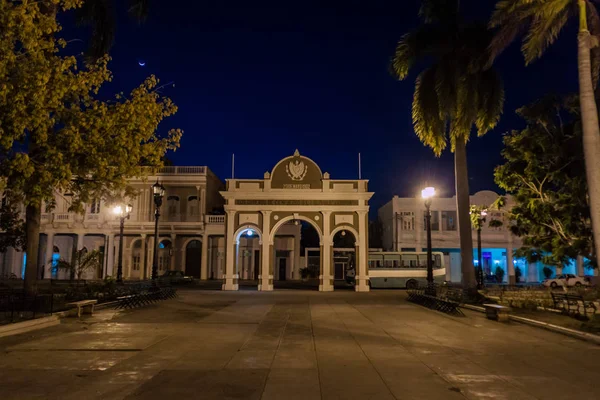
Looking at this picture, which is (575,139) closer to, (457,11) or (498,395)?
(457,11)

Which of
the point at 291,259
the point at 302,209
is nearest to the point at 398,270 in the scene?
the point at 302,209

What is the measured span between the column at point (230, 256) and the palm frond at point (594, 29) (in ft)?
78.5

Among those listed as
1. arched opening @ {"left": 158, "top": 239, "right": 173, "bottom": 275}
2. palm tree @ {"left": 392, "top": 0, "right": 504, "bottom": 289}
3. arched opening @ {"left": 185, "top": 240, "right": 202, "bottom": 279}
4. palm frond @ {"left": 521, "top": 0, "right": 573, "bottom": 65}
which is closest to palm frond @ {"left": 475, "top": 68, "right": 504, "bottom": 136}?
palm tree @ {"left": 392, "top": 0, "right": 504, "bottom": 289}

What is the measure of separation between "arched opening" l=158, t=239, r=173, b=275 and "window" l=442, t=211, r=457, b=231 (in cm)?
2723

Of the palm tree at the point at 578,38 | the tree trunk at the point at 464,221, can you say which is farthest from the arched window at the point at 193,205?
the palm tree at the point at 578,38

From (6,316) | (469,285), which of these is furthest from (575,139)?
(6,316)

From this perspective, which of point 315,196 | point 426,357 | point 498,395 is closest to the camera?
point 498,395

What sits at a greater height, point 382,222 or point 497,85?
point 497,85

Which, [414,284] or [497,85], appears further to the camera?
[414,284]

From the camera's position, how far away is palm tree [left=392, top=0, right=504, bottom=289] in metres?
21.8

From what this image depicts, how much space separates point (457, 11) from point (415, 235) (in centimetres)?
2778

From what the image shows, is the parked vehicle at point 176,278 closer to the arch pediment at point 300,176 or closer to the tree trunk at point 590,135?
the arch pediment at point 300,176

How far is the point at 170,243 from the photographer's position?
46.1m

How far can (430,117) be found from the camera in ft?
74.1
